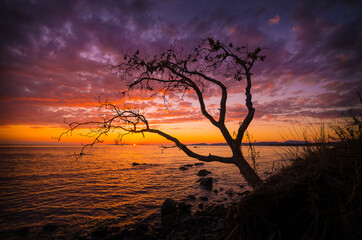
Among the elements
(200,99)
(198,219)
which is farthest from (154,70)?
(198,219)

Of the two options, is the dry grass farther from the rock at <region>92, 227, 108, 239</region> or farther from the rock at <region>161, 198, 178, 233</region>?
the rock at <region>92, 227, 108, 239</region>

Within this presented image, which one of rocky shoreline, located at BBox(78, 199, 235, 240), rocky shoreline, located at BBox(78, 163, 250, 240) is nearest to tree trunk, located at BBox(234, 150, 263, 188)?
rocky shoreline, located at BBox(78, 163, 250, 240)

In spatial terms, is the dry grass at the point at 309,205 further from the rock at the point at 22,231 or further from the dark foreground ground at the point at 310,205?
the rock at the point at 22,231

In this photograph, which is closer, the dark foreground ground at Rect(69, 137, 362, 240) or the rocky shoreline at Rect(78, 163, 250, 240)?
the dark foreground ground at Rect(69, 137, 362, 240)

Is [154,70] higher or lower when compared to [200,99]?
higher

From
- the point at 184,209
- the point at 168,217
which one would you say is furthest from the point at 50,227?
the point at 184,209

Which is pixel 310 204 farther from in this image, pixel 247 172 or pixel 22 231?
pixel 22 231

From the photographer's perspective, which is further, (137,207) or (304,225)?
(137,207)

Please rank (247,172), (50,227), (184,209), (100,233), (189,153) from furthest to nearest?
(184,209), (50,227), (100,233), (189,153), (247,172)

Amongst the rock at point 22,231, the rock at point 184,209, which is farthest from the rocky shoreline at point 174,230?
the rock at point 22,231

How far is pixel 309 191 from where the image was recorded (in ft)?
7.25

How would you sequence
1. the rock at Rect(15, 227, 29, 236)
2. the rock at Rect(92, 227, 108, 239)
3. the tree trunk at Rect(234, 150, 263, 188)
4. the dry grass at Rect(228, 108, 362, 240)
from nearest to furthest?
the dry grass at Rect(228, 108, 362, 240) < the tree trunk at Rect(234, 150, 263, 188) < the rock at Rect(92, 227, 108, 239) < the rock at Rect(15, 227, 29, 236)

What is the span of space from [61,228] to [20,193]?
1156 cm

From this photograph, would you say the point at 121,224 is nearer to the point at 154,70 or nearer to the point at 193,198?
the point at 193,198
